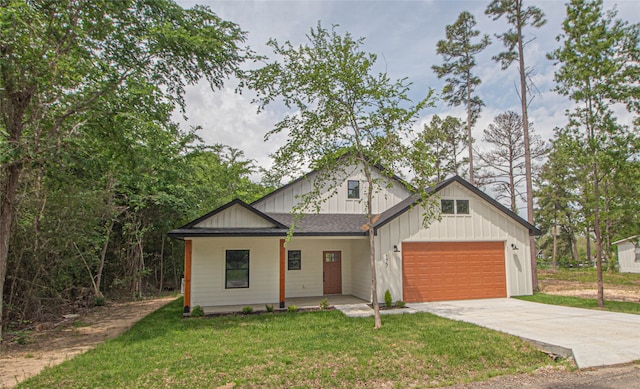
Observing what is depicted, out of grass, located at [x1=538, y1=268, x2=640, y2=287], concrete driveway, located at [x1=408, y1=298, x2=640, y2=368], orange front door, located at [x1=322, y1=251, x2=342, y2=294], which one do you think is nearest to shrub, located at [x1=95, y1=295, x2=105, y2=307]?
orange front door, located at [x1=322, y1=251, x2=342, y2=294]

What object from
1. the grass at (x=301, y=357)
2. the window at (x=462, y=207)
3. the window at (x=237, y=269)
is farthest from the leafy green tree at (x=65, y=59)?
the window at (x=462, y=207)

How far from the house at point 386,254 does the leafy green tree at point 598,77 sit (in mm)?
2882

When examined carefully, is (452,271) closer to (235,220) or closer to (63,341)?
(235,220)

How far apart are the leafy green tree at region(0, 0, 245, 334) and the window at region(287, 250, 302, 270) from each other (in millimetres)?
6880

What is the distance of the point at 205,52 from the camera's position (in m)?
8.81

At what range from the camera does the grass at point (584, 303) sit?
409 inches

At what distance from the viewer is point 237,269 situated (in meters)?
12.0

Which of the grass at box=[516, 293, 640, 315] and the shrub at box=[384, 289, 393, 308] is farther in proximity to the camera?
the shrub at box=[384, 289, 393, 308]

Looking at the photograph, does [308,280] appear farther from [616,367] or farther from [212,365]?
[616,367]

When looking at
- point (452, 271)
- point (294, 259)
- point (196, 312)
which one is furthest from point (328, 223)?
point (196, 312)

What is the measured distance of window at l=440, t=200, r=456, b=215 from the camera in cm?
1244

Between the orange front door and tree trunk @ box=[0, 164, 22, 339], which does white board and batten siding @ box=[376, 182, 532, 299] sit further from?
tree trunk @ box=[0, 164, 22, 339]

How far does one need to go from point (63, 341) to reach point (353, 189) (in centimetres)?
1065

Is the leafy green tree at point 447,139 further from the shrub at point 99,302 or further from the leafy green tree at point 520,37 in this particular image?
the shrub at point 99,302
